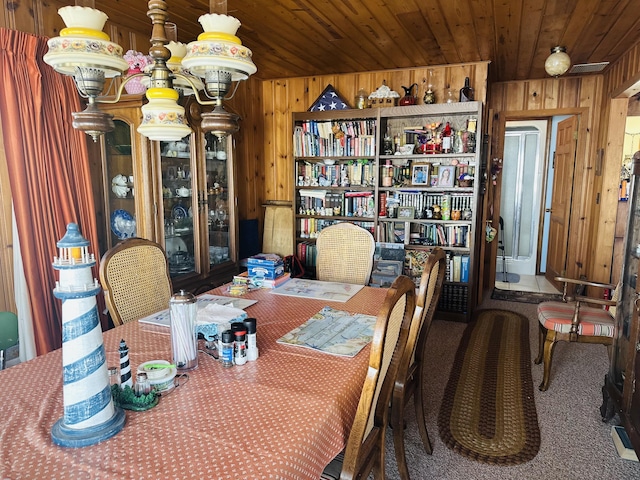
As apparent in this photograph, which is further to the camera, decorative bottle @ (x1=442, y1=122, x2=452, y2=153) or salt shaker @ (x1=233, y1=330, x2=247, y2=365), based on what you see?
decorative bottle @ (x1=442, y1=122, x2=452, y2=153)

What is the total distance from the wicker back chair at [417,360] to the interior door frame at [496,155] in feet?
9.05

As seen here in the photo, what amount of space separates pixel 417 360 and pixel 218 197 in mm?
2169

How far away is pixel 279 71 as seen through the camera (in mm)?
4250

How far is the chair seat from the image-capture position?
265 centimetres

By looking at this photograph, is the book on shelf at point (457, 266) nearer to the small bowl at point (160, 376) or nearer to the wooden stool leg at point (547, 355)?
the wooden stool leg at point (547, 355)

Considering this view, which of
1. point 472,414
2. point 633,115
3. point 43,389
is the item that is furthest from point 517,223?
point 43,389

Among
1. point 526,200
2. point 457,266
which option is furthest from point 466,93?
point 526,200

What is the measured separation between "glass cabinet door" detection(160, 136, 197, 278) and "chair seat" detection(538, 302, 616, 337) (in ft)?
8.10

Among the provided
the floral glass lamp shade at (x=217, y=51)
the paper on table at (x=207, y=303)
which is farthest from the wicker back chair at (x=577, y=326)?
the floral glass lamp shade at (x=217, y=51)

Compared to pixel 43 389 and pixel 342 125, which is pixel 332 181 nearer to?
pixel 342 125

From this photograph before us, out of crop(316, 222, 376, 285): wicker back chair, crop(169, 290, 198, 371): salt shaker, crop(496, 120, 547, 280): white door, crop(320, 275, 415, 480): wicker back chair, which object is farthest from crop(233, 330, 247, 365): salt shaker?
crop(496, 120, 547, 280): white door

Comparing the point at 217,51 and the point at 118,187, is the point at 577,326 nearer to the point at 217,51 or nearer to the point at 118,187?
the point at 217,51

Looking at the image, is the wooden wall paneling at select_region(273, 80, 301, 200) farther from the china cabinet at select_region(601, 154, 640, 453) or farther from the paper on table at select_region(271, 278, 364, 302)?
the china cabinet at select_region(601, 154, 640, 453)

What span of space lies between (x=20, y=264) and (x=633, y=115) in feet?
16.0
